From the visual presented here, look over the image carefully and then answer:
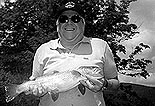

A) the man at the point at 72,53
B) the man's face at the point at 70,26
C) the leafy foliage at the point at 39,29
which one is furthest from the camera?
the leafy foliage at the point at 39,29

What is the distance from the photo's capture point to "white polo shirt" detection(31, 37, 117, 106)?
292 cm

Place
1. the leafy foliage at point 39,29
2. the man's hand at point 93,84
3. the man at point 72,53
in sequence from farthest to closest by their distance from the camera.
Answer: the leafy foliage at point 39,29 → the man at point 72,53 → the man's hand at point 93,84

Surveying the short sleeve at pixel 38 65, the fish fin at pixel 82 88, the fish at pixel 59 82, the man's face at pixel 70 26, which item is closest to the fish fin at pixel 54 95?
the fish at pixel 59 82

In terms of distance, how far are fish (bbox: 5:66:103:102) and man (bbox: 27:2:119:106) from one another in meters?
0.05

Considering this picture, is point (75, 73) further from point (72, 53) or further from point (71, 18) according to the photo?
point (71, 18)

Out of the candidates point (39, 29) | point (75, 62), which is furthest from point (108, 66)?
point (39, 29)

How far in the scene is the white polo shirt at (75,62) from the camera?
2920 mm

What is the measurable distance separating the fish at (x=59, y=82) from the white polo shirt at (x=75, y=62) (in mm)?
54

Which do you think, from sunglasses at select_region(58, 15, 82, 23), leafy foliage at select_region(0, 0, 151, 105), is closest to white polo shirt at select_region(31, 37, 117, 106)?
sunglasses at select_region(58, 15, 82, 23)

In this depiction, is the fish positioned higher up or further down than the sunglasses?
further down

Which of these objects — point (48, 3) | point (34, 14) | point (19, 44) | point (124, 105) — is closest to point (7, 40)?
point (19, 44)

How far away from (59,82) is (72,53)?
328 mm

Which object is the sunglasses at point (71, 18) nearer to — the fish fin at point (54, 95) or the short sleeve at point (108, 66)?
the short sleeve at point (108, 66)

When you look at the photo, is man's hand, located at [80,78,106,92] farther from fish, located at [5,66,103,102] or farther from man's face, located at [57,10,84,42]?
man's face, located at [57,10,84,42]
